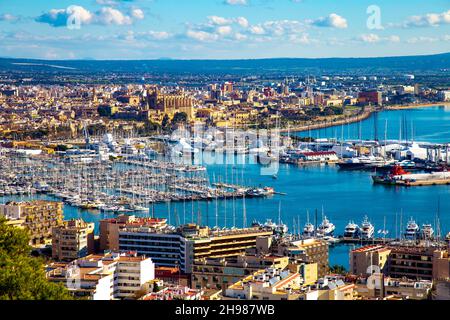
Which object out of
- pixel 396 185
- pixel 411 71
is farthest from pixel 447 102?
pixel 396 185

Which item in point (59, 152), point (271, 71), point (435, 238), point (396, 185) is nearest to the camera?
point (435, 238)

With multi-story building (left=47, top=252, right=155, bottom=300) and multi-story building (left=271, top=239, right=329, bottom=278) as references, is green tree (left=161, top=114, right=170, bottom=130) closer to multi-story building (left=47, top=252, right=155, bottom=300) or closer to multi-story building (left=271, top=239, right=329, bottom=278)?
multi-story building (left=271, top=239, right=329, bottom=278)

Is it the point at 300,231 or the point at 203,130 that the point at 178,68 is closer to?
the point at 203,130

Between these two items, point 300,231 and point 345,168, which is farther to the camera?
point 345,168

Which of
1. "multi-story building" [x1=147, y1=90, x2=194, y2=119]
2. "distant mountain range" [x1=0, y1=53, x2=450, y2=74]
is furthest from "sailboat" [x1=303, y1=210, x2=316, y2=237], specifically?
"distant mountain range" [x1=0, y1=53, x2=450, y2=74]

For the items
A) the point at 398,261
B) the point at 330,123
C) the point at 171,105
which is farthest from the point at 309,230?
the point at 171,105

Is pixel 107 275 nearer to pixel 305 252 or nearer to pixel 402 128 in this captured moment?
pixel 305 252
